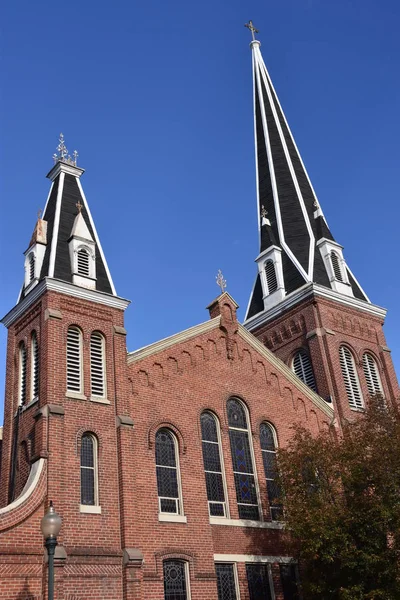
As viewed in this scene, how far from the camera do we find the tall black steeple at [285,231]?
32.8 meters

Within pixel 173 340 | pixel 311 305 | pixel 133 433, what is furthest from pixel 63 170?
pixel 311 305

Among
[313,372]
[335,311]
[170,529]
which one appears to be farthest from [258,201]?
[170,529]

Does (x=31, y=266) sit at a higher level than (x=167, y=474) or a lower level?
higher

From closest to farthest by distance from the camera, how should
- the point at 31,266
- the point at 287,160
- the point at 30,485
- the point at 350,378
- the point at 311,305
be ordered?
the point at 30,485 → the point at 31,266 → the point at 350,378 → the point at 311,305 → the point at 287,160

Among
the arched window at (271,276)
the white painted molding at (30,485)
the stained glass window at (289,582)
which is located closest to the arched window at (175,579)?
the stained glass window at (289,582)

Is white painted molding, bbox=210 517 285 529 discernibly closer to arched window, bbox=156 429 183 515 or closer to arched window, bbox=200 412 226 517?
arched window, bbox=200 412 226 517

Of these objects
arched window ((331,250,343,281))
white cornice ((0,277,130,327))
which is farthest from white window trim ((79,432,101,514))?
arched window ((331,250,343,281))

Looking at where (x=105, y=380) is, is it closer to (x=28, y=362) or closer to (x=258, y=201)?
(x=28, y=362)

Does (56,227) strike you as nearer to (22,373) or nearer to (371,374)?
(22,373)

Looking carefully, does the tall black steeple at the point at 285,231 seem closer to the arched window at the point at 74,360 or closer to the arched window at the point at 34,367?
the arched window at the point at 74,360

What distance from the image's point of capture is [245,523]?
22203 millimetres

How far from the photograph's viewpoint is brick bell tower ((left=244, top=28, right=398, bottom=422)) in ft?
97.7

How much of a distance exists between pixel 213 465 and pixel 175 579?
411cm

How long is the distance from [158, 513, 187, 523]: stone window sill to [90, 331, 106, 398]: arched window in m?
3.99
